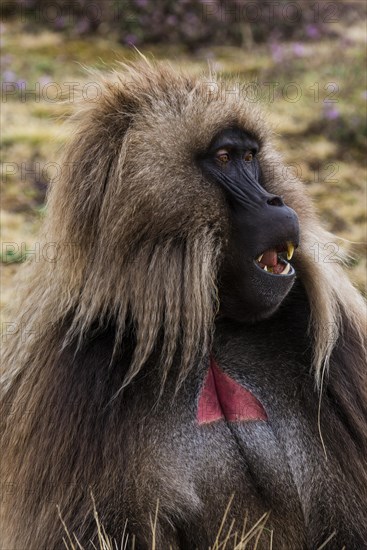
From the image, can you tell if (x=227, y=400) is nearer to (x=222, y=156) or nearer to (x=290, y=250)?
(x=290, y=250)

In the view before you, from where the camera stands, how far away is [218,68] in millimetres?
8719

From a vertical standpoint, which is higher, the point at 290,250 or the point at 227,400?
the point at 290,250

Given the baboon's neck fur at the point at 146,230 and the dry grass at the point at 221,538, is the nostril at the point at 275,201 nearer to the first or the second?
the baboon's neck fur at the point at 146,230

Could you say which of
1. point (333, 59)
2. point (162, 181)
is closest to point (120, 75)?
point (162, 181)

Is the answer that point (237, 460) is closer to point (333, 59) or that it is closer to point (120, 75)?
point (120, 75)

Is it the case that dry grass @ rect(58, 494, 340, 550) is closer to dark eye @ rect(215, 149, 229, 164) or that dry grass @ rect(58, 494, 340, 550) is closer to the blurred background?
dark eye @ rect(215, 149, 229, 164)

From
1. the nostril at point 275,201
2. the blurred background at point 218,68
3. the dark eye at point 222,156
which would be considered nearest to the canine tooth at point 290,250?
the nostril at point 275,201

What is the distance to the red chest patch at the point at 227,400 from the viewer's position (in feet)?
9.58

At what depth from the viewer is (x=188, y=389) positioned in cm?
287

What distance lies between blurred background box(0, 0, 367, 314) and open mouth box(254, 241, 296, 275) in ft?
7.71

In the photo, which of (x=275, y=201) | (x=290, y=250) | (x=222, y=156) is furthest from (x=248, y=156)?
(x=290, y=250)

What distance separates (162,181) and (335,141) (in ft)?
16.7

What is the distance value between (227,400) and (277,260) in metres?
0.46

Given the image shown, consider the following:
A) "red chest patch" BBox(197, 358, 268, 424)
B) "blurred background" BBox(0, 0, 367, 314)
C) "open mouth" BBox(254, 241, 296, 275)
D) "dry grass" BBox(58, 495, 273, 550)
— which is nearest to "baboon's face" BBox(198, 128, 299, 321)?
"open mouth" BBox(254, 241, 296, 275)
